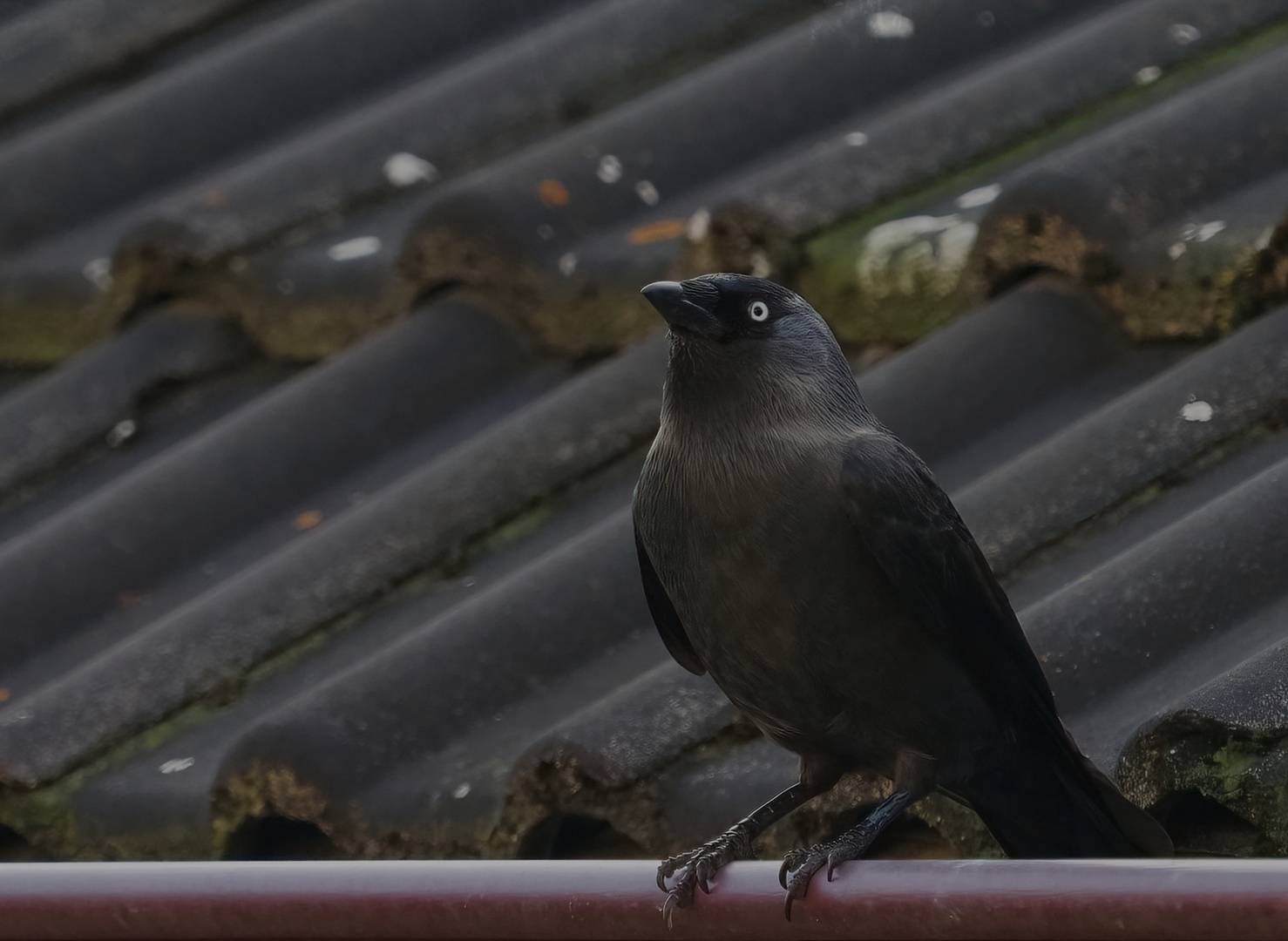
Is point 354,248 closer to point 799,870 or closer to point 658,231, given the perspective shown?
point 658,231

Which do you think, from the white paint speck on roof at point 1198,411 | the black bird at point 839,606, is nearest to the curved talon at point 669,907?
the black bird at point 839,606

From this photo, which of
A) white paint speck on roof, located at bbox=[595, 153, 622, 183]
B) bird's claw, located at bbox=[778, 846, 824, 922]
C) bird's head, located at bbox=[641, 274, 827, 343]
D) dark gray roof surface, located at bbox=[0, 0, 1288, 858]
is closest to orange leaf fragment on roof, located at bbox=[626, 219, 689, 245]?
dark gray roof surface, located at bbox=[0, 0, 1288, 858]

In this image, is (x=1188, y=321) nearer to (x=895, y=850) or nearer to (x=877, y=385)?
(x=877, y=385)

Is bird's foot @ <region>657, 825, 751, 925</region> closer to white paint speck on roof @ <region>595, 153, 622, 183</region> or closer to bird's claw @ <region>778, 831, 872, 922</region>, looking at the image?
bird's claw @ <region>778, 831, 872, 922</region>

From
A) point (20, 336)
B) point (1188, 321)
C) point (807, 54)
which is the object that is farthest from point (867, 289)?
point (20, 336)

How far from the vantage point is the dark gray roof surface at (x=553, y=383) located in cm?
224

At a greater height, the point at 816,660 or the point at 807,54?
the point at 807,54

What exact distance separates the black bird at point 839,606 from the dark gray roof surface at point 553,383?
0.08 metres

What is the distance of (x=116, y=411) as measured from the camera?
351cm

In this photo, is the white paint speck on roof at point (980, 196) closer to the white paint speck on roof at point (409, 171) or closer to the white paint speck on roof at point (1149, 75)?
the white paint speck on roof at point (1149, 75)

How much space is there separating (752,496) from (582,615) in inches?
18.2

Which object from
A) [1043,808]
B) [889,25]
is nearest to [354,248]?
[889,25]

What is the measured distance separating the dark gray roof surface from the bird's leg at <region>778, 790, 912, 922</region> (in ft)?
0.29

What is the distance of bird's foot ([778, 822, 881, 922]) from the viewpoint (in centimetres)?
164
